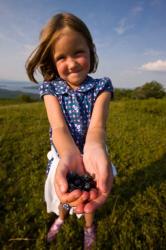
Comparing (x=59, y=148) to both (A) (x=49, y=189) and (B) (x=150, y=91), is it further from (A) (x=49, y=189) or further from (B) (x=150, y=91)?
(B) (x=150, y=91)

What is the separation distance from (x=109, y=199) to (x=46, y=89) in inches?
95.5

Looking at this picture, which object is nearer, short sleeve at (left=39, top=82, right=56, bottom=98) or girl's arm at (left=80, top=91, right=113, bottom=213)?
girl's arm at (left=80, top=91, right=113, bottom=213)

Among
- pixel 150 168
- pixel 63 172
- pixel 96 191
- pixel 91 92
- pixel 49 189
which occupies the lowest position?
pixel 150 168

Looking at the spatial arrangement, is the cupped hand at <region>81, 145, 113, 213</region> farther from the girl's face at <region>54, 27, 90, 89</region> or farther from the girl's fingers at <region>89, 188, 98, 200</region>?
the girl's face at <region>54, 27, 90, 89</region>

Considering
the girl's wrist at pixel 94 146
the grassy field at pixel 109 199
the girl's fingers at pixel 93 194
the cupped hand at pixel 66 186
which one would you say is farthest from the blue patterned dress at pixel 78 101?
the grassy field at pixel 109 199

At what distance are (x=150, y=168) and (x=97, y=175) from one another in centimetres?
399

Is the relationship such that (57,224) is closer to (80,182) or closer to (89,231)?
(89,231)

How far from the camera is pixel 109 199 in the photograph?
4.07 m

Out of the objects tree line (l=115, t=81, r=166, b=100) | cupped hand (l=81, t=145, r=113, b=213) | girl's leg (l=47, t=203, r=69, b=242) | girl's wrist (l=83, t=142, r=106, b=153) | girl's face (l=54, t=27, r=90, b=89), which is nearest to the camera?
cupped hand (l=81, t=145, r=113, b=213)

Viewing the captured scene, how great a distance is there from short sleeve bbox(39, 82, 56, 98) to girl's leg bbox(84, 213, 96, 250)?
1.83 metres

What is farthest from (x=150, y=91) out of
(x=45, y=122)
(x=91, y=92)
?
(x=91, y=92)

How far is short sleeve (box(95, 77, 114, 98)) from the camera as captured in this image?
2772mm

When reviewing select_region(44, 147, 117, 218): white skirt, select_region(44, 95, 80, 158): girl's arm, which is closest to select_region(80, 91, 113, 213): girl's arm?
select_region(44, 95, 80, 158): girl's arm

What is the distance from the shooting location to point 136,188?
448 cm
